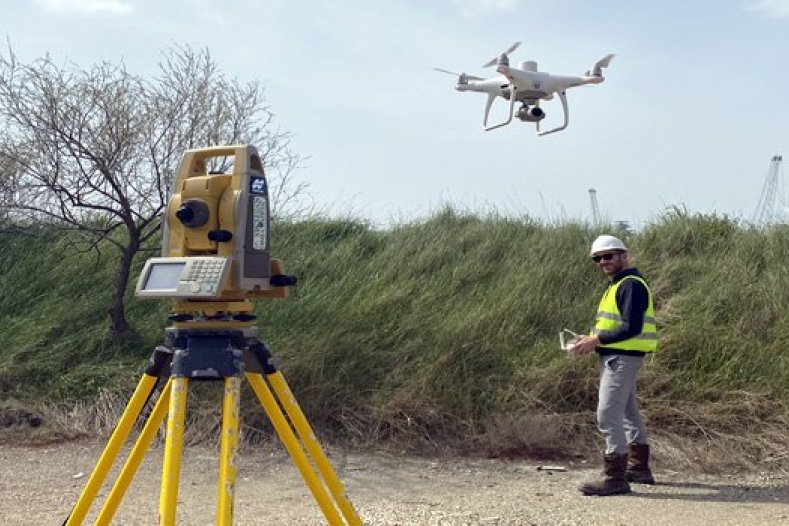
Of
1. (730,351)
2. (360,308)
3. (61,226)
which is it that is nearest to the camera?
(730,351)

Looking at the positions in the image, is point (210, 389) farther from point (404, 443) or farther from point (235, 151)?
point (235, 151)

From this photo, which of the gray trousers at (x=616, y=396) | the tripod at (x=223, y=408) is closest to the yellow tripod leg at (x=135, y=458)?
the tripod at (x=223, y=408)

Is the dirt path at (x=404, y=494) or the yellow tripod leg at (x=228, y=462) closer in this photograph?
the yellow tripod leg at (x=228, y=462)

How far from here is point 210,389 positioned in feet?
28.0

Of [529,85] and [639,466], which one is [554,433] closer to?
[639,466]

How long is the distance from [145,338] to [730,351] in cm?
612

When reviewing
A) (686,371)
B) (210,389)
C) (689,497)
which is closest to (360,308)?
(210,389)

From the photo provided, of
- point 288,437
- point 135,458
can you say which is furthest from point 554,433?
point 135,458

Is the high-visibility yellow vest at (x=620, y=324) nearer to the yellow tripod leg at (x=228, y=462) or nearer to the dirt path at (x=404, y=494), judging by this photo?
the dirt path at (x=404, y=494)

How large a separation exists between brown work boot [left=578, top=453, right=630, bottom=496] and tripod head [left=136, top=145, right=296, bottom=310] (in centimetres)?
334

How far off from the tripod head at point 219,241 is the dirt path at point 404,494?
236 cm

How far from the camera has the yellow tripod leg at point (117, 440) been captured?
3818 millimetres

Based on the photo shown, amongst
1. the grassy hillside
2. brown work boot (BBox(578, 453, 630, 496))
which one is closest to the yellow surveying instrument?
brown work boot (BBox(578, 453, 630, 496))

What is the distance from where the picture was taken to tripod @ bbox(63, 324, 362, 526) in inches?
137
